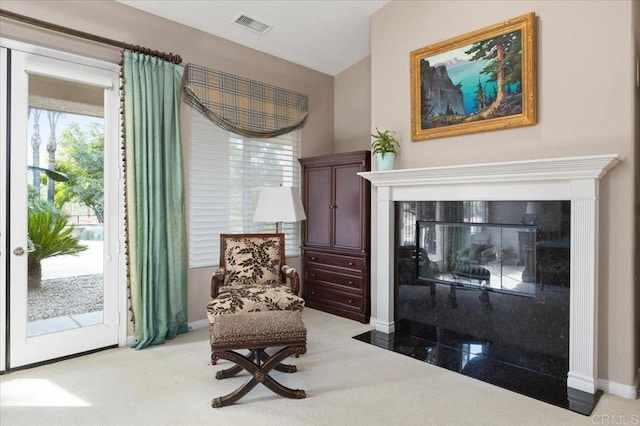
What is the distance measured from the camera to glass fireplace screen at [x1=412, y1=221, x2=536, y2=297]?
290 cm

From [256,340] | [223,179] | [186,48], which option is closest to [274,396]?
[256,340]

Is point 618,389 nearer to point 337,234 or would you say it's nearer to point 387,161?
point 387,161

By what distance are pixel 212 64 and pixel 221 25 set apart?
383 mm

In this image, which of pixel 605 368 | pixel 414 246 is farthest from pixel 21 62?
pixel 605 368

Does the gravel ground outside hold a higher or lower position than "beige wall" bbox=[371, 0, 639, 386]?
lower

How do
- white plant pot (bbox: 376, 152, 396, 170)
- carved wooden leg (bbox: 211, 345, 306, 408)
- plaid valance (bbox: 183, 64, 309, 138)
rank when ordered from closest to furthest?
1. carved wooden leg (bbox: 211, 345, 306, 408)
2. white plant pot (bbox: 376, 152, 396, 170)
3. plaid valance (bbox: 183, 64, 309, 138)

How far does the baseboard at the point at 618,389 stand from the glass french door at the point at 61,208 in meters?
3.74

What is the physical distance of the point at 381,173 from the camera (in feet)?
11.6

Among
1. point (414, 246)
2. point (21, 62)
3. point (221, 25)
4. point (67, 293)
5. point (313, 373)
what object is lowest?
point (313, 373)

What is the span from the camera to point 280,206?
356cm

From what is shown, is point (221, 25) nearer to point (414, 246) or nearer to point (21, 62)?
point (21, 62)

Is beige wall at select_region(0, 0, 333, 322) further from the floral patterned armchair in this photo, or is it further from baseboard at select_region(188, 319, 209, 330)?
the floral patterned armchair

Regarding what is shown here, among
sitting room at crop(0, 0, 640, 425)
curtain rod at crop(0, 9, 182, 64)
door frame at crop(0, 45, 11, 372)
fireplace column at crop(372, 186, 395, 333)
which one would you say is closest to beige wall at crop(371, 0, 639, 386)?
sitting room at crop(0, 0, 640, 425)

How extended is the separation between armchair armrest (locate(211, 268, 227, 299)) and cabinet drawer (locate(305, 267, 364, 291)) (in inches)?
58.1
